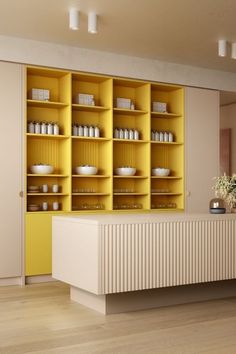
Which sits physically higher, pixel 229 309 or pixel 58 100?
pixel 58 100

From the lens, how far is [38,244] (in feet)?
18.7

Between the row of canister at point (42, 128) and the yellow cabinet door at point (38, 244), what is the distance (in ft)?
3.09

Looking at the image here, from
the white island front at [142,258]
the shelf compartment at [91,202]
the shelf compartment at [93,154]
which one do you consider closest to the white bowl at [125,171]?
the shelf compartment at [93,154]

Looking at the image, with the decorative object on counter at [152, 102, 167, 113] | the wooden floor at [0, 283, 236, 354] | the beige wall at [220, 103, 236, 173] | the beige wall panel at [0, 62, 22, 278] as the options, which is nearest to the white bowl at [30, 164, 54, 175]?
the beige wall panel at [0, 62, 22, 278]

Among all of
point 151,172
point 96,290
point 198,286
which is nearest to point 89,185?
point 151,172

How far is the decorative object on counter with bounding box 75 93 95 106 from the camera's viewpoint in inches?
247

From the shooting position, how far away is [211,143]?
7059 millimetres

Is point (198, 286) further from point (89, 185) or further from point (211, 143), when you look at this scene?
point (211, 143)

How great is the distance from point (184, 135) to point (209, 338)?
12.2ft

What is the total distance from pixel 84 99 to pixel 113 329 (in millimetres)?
3293

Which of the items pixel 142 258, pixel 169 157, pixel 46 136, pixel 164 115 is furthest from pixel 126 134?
pixel 142 258

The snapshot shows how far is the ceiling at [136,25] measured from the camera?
15.6ft

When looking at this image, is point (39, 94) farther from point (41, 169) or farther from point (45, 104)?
point (41, 169)

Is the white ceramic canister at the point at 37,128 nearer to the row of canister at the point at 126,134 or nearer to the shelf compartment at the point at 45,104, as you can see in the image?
the shelf compartment at the point at 45,104
